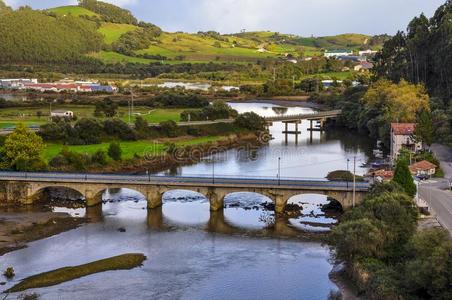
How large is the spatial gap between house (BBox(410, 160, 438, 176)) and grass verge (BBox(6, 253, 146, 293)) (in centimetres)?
3049

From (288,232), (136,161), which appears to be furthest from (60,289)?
(136,161)

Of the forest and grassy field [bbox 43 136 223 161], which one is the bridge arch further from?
the forest

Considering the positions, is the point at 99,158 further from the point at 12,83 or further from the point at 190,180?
the point at 12,83

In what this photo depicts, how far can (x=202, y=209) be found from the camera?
6278 cm

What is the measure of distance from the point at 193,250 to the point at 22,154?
2819 centimetres

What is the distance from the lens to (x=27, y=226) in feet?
188

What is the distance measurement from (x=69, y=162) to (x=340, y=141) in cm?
5051

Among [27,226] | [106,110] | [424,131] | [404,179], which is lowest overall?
[27,226]

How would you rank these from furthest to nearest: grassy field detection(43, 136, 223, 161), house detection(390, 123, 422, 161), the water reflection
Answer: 1. grassy field detection(43, 136, 223, 161)
2. house detection(390, 123, 422, 161)
3. the water reflection

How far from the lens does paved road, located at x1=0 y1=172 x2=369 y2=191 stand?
194ft

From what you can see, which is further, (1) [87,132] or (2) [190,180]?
(1) [87,132]

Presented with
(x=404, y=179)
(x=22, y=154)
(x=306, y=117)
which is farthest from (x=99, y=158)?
(x=306, y=117)

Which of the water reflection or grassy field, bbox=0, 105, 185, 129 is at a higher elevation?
grassy field, bbox=0, 105, 185, 129

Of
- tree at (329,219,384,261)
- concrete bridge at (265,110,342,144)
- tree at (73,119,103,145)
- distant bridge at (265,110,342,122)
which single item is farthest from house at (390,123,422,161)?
tree at (73,119,103,145)
